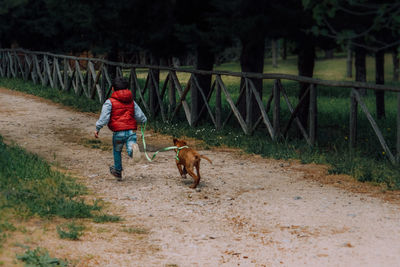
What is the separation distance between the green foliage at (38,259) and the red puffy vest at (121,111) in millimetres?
3382

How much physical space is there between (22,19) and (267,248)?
24151 millimetres

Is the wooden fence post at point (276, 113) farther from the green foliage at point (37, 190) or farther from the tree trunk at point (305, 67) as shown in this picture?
the green foliage at point (37, 190)

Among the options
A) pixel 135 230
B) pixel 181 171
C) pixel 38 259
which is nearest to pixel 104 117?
pixel 181 171

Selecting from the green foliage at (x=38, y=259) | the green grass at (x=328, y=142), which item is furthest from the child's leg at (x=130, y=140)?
the green foliage at (x=38, y=259)

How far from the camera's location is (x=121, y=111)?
27.6ft

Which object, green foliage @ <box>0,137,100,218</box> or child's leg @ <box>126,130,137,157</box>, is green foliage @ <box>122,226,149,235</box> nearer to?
green foliage @ <box>0,137,100,218</box>

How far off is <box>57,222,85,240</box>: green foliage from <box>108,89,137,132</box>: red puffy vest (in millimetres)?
2354

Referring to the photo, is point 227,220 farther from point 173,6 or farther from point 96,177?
point 173,6

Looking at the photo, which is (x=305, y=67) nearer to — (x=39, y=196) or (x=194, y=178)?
(x=194, y=178)

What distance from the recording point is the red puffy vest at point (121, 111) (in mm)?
8383

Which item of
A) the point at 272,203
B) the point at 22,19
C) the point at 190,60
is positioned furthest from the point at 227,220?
the point at 190,60

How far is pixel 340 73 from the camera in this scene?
1640 inches

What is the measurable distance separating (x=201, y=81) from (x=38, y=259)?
36.0ft

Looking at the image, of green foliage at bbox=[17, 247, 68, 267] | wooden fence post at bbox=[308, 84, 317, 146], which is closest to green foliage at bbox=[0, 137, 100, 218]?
green foliage at bbox=[17, 247, 68, 267]
